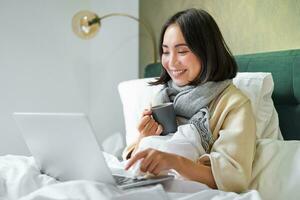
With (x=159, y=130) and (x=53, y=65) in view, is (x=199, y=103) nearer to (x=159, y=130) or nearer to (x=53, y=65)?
(x=159, y=130)

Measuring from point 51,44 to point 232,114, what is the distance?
1.69 meters

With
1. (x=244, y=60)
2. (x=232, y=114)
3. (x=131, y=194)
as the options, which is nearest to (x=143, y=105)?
(x=244, y=60)

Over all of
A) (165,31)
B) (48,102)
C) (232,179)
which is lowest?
(48,102)

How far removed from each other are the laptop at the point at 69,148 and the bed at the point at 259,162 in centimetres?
4

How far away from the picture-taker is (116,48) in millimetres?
2873

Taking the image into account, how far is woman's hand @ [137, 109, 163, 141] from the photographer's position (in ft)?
4.75

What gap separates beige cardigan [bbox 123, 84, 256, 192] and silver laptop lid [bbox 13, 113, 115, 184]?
35 centimetres

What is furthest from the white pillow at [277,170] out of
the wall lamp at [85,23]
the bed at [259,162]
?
the wall lamp at [85,23]

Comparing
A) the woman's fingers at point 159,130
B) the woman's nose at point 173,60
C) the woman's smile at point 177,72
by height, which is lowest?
the woman's fingers at point 159,130

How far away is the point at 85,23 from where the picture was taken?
2482 millimetres

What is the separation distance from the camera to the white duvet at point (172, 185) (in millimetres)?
902

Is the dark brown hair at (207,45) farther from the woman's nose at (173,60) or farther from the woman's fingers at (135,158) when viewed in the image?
the woman's fingers at (135,158)

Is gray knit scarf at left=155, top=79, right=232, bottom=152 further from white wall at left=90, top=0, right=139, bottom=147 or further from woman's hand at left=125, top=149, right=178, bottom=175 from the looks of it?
white wall at left=90, top=0, right=139, bottom=147

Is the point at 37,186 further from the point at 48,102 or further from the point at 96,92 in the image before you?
the point at 96,92
